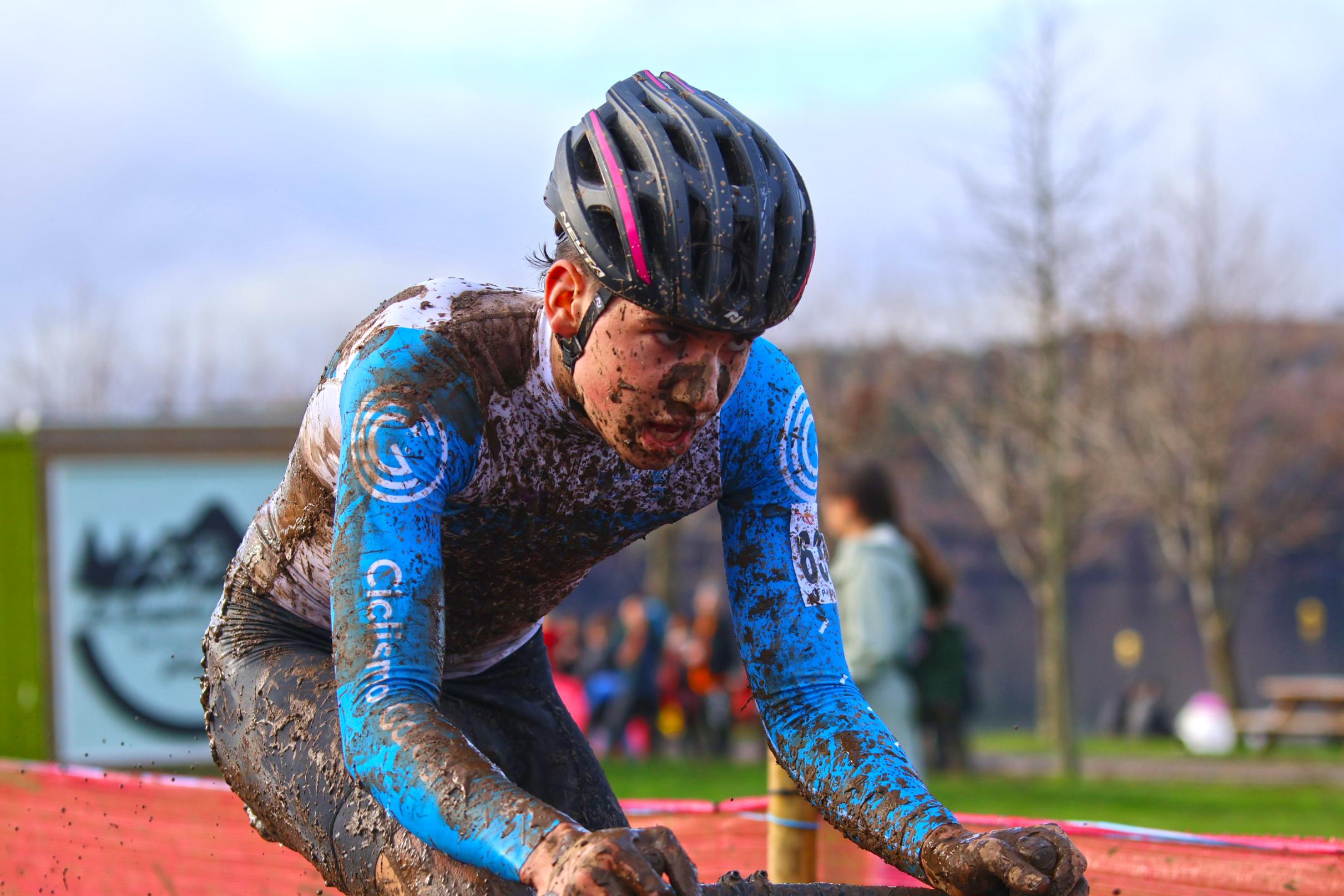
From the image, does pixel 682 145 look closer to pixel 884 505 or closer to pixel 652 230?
pixel 652 230

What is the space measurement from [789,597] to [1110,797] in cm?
924

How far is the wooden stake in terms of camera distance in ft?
12.9

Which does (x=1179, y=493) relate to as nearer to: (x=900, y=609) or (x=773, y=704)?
(x=900, y=609)

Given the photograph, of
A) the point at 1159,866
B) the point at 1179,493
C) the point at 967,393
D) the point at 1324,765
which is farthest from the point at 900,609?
the point at 1179,493

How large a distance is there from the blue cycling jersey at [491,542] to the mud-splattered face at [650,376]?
0.60 ft

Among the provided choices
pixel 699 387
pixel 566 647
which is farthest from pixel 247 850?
pixel 566 647

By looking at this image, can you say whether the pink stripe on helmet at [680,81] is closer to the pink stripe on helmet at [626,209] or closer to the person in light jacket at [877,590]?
the pink stripe on helmet at [626,209]

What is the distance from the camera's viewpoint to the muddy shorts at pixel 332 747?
234 centimetres

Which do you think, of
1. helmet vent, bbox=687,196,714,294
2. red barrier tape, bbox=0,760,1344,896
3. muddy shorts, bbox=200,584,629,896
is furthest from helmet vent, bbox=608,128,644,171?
red barrier tape, bbox=0,760,1344,896

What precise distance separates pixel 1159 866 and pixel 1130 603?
98.0 ft

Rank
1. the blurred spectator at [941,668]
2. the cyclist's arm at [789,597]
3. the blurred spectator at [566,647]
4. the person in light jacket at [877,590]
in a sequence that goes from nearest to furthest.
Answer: the cyclist's arm at [789,597]
the person in light jacket at [877,590]
the blurred spectator at [941,668]
the blurred spectator at [566,647]

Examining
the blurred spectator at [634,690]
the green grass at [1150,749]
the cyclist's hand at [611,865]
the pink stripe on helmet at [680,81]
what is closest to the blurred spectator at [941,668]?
the blurred spectator at [634,690]

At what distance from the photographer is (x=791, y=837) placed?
396 centimetres

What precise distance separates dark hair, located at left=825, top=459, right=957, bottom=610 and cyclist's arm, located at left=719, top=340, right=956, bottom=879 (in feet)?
13.6
